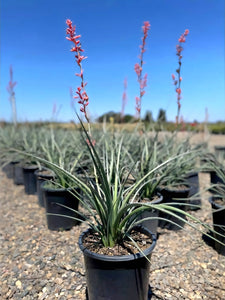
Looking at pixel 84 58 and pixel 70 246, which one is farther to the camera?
pixel 70 246

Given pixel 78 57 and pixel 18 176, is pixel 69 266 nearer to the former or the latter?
pixel 78 57

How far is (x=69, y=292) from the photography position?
1.65m

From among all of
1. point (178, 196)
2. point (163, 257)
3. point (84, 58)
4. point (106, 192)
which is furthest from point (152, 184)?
point (84, 58)

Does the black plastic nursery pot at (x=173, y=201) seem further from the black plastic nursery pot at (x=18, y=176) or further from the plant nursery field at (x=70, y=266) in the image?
the black plastic nursery pot at (x=18, y=176)

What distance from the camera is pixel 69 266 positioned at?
194 cm

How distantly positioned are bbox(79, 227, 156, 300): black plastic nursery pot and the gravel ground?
38 centimetres

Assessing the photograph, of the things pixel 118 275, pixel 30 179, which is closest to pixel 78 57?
pixel 118 275

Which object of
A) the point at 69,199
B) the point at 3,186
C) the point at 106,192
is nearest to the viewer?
the point at 106,192

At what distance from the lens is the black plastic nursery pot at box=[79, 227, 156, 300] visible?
1247mm

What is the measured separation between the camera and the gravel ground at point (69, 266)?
1661mm

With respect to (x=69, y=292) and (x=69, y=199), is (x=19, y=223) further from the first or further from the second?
(x=69, y=292)

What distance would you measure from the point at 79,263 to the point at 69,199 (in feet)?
2.39

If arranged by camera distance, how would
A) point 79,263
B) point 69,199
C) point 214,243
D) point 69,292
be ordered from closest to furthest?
point 69,292, point 79,263, point 214,243, point 69,199

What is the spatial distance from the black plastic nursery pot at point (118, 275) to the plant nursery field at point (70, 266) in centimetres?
37
